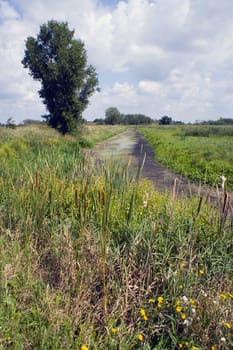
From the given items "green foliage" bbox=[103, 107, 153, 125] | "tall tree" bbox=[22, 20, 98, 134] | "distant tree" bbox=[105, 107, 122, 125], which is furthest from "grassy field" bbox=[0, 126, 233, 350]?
"distant tree" bbox=[105, 107, 122, 125]

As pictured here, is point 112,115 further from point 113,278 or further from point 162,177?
point 113,278

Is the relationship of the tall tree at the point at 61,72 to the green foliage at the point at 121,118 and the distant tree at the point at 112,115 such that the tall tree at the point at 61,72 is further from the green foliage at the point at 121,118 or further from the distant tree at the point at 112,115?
the distant tree at the point at 112,115

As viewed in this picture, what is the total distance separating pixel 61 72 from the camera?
90.0 ft

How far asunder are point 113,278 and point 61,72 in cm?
2778

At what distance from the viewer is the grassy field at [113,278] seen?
80.7 inches

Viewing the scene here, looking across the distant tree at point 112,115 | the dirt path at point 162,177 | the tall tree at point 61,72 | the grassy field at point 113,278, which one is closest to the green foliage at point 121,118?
the distant tree at point 112,115

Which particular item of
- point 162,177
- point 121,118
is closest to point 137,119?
point 121,118

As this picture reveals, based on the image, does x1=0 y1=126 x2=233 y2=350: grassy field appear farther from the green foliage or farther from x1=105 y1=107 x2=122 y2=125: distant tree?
x1=105 y1=107 x2=122 y2=125: distant tree

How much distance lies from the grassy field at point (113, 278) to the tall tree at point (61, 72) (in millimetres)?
26128

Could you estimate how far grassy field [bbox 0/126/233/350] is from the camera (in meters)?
2.05

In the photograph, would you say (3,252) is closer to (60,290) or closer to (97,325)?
(60,290)

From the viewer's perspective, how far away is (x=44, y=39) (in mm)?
29375

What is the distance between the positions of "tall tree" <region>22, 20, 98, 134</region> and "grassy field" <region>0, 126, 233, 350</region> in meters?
26.1

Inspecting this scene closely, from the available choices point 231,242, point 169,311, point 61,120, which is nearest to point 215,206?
point 231,242
